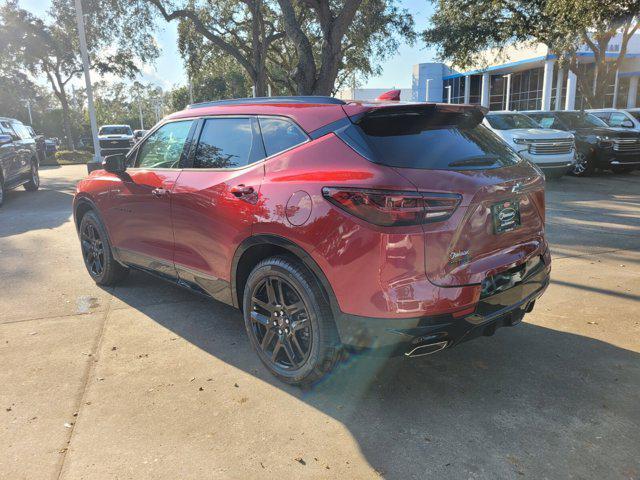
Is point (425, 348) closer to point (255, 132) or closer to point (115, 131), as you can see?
point (255, 132)

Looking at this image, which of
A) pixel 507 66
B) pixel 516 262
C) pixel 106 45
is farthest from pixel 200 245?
pixel 507 66

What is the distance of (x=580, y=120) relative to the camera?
15.0m

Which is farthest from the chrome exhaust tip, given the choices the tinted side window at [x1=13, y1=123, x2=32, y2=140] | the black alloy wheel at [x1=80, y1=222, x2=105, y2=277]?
the tinted side window at [x1=13, y1=123, x2=32, y2=140]

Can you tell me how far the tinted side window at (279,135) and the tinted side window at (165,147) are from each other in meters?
1.00

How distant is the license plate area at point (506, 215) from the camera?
294cm

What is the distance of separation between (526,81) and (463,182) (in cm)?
4281

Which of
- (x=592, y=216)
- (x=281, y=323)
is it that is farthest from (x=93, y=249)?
(x=592, y=216)

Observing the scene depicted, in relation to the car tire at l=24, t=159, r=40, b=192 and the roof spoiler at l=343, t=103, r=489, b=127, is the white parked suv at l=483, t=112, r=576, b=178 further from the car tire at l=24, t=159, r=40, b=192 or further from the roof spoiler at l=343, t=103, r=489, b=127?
the car tire at l=24, t=159, r=40, b=192

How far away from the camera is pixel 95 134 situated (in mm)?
20344

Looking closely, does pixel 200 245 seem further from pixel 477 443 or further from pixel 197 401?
pixel 477 443

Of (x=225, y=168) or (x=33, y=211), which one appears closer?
(x=225, y=168)

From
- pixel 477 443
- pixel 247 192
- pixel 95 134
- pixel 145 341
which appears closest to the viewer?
pixel 477 443

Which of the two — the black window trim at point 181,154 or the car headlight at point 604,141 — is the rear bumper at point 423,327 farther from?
the car headlight at point 604,141

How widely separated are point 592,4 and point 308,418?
12.1m
